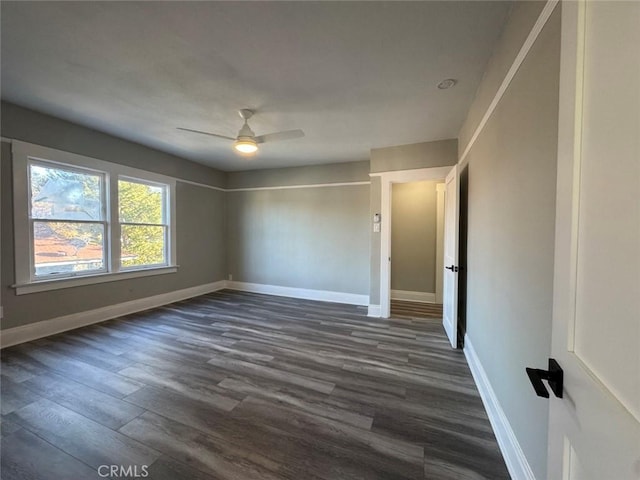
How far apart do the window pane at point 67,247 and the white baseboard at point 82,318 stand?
23.3 inches

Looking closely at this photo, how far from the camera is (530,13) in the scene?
1.37 meters

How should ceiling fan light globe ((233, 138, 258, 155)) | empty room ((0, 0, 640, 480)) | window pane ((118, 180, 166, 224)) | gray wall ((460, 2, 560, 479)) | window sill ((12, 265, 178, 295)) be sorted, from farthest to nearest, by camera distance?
window pane ((118, 180, 166, 224)) → window sill ((12, 265, 178, 295)) → ceiling fan light globe ((233, 138, 258, 155)) → gray wall ((460, 2, 560, 479)) → empty room ((0, 0, 640, 480))

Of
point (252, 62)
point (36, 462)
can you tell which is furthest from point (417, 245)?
point (36, 462)

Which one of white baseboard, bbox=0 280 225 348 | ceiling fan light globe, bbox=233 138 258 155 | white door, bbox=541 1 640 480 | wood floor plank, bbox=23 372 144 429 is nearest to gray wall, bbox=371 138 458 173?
ceiling fan light globe, bbox=233 138 258 155

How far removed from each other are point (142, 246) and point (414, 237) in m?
4.76

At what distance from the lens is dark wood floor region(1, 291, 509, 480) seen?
155cm

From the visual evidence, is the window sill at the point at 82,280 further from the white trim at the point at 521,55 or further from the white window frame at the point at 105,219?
the white trim at the point at 521,55

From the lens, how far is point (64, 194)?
3477 mm

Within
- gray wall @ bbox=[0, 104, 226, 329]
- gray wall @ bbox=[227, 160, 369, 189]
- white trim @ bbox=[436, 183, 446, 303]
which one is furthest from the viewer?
gray wall @ bbox=[227, 160, 369, 189]

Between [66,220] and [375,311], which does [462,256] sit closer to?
[375,311]

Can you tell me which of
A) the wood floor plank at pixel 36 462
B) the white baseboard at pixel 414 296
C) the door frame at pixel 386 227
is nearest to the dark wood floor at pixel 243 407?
the wood floor plank at pixel 36 462

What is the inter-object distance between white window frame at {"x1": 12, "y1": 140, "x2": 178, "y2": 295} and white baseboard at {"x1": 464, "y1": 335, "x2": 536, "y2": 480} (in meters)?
4.71

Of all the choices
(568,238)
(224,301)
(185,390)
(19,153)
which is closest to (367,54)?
(568,238)

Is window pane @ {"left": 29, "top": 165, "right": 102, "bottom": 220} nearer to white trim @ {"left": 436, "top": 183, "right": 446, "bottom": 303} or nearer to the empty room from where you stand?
the empty room
